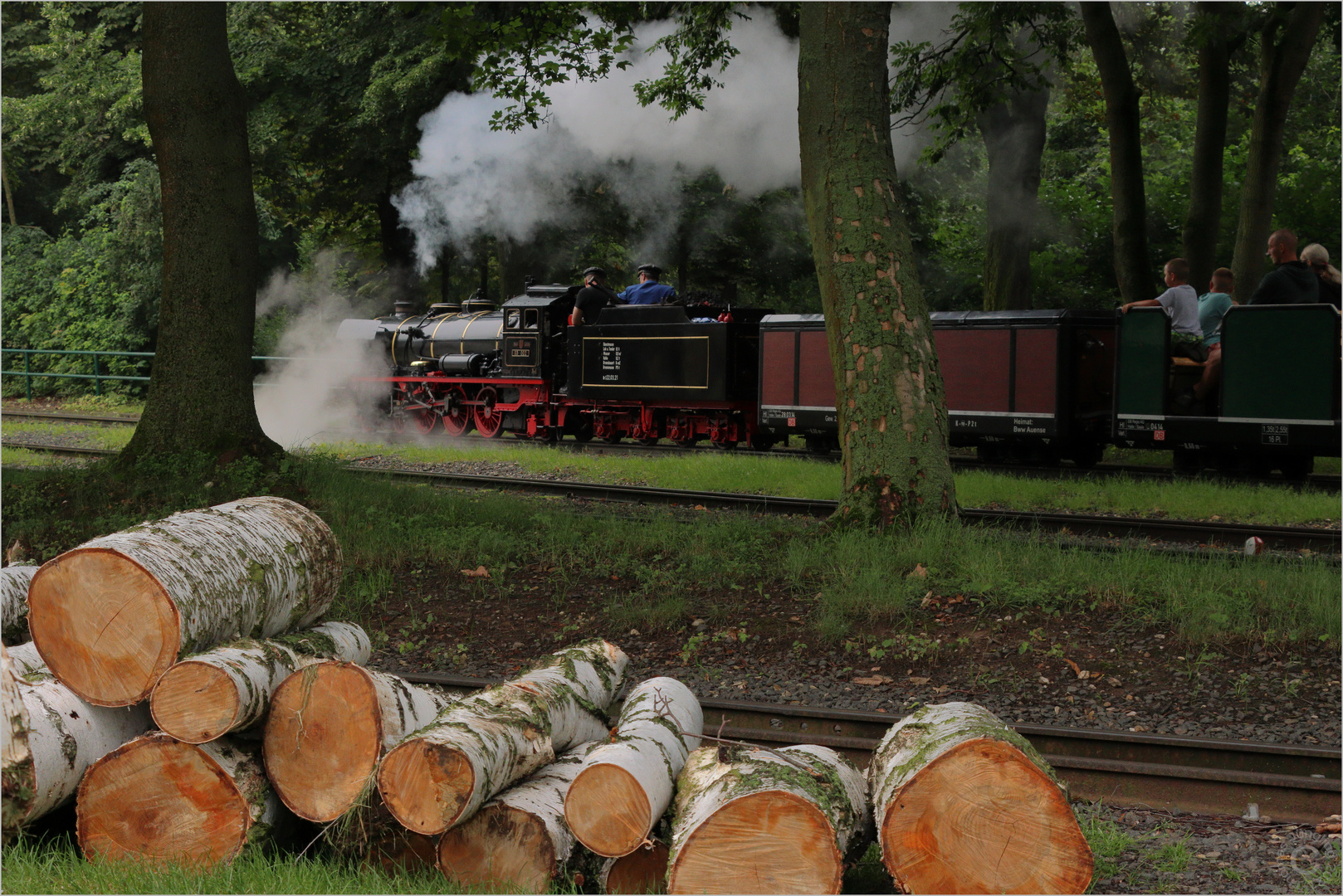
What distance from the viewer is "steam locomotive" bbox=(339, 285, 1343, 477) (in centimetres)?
1062

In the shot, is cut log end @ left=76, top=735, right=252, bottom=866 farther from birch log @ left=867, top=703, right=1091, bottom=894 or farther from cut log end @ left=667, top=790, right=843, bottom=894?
birch log @ left=867, top=703, right=1091, bottom=894

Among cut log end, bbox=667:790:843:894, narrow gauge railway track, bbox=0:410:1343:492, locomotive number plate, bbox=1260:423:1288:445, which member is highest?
locomotive number plate, bbox=1260:423:1288:445

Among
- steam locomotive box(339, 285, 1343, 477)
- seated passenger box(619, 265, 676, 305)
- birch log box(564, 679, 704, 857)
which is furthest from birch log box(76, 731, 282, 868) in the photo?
seated passenger box(619, 265, 676, 305)

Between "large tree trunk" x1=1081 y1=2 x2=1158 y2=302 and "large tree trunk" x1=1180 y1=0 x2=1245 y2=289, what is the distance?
642 millimetres

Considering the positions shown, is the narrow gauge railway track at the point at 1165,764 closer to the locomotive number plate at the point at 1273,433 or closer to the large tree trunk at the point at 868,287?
the large tree trunk at the point at 868,287

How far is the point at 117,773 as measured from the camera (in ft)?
11.3

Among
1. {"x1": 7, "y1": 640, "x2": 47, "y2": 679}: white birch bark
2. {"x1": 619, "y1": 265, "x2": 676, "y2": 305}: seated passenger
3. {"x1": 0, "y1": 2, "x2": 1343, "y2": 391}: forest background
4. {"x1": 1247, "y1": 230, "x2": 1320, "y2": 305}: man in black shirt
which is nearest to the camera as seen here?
{"x1": 7, "y1": 640, "x2": 47, "y2": 679}: white birch bark

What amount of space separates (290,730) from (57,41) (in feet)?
91.7

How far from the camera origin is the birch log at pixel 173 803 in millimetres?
3387

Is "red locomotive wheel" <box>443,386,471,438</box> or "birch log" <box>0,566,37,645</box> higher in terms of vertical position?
"red locomotive wheel" <box>443,386,471,438</box>

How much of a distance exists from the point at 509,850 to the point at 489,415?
597 inches

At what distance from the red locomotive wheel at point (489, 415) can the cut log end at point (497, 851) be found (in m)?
14.8

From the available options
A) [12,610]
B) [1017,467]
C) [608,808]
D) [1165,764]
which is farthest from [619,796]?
[1017,467]

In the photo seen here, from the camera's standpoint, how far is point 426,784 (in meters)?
3.10
